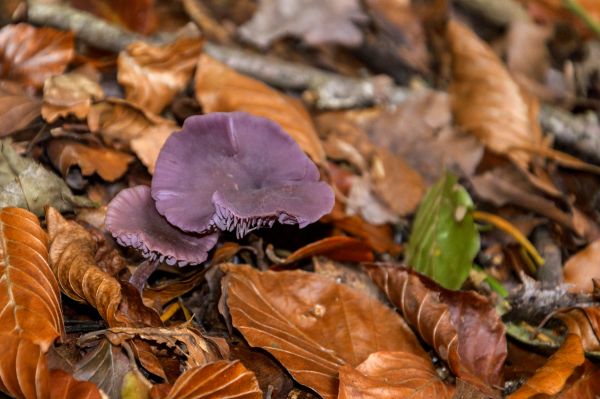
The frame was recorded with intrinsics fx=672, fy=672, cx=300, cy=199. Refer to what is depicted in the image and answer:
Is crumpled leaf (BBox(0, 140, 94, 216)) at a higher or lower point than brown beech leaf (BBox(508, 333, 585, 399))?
higher

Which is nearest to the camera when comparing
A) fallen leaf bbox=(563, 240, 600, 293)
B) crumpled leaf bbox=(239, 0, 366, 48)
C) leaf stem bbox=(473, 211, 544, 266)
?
fallen leaf bbox=(563, 240, 600, 293)

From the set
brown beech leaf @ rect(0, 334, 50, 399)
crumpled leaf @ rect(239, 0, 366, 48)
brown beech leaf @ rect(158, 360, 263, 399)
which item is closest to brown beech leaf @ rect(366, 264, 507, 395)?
brown beech leaf @ rect(158, 360, 263, 399)

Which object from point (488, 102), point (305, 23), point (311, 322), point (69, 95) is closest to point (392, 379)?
point (311, 322)

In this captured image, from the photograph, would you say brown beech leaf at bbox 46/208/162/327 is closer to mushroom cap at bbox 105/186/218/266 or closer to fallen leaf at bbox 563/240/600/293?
mushroom cap at bbox 105/186/218/266

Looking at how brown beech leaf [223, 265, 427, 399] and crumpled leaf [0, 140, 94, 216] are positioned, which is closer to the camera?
brown beech leaf [223, 265, 427, 399]

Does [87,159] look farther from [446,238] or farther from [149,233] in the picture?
[446,238]

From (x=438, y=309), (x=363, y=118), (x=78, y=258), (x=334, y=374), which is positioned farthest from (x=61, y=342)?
(x=363, y=118)
